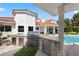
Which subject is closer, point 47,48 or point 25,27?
point 47,48

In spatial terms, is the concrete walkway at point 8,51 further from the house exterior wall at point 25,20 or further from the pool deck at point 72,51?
the pool deck at point 72,51

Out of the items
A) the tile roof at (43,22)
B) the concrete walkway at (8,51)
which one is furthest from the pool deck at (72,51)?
the tile roof at (43,22)

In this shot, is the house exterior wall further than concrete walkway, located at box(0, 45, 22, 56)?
Yes

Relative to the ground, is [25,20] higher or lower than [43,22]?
higher

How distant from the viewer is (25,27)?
26016 millimetres

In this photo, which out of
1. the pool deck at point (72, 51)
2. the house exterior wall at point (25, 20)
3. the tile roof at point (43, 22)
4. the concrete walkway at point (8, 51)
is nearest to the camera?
the pool deck at point (72, 51)

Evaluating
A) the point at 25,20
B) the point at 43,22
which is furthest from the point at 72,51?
the point at 43,22

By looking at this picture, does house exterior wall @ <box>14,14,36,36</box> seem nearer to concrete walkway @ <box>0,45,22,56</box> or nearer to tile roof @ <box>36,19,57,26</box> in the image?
tile roof @ <box>36,19,57,26</box>

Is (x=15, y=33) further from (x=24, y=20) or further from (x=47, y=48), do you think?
(x=47, y=48)

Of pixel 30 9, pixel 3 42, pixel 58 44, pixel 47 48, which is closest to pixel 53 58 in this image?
pixel 58 44

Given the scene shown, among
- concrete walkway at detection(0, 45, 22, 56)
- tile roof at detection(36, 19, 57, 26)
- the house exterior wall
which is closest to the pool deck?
concrete walkway at detection(0, 45, 22, 56)

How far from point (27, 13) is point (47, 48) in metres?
11.2

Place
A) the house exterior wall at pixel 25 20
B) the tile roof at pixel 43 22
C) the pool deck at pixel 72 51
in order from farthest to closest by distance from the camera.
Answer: the tile roof at pixel 43 22 < the house exterior wall at pixel 25 20 < the pool deck at pixel 72 51

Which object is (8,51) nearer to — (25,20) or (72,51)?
(25,20)
